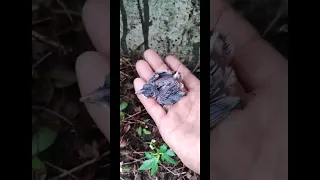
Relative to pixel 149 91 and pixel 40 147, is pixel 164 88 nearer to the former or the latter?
pixel 149 91

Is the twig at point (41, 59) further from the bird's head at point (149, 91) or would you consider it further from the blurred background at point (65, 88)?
the bird's head at point (149, 91)

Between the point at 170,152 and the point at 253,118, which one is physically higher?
the point at 253,118

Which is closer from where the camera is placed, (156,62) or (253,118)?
(253,118)

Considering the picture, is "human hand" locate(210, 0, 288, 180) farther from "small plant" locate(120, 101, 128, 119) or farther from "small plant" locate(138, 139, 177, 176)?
"small plant" locate(120, 101, 128, 119)

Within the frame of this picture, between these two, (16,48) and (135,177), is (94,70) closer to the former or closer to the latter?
(16,48)

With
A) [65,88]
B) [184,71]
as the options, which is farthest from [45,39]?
[184,71]
